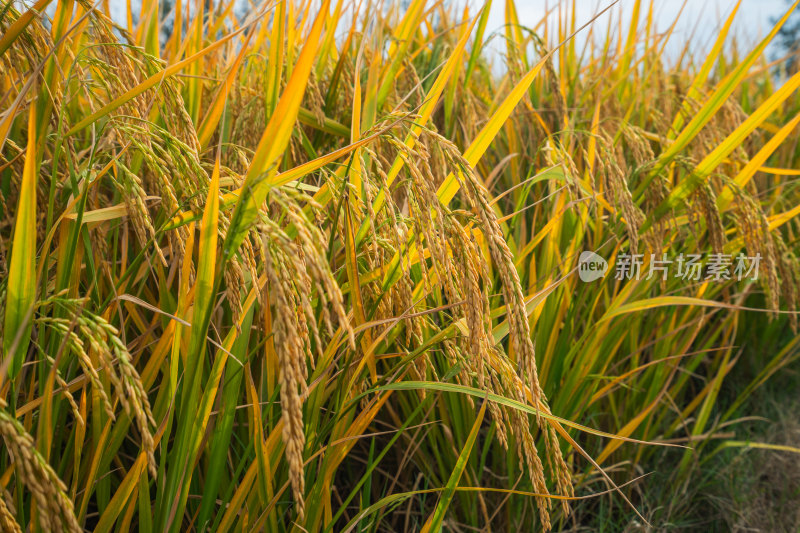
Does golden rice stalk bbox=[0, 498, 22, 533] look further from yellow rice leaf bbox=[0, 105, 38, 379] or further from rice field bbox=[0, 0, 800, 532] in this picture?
yellow rice leaf bbox=[0, 105, 38, 379]

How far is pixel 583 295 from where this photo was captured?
4.48ft

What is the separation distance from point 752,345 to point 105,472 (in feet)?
7.53

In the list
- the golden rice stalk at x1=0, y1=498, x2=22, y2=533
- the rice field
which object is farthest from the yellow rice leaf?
the golden rice stalk at x1=0, y1=498, x2=22, y2=533

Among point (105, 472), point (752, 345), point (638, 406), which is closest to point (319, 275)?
point (105, 472)

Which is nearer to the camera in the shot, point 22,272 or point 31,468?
point 31,468

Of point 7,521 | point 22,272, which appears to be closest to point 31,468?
point 7,521

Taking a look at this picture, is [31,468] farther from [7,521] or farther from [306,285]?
[306,285]

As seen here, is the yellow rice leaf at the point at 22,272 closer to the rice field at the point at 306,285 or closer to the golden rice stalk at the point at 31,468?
the rice field at the point at 306,285

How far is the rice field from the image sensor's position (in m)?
0.70

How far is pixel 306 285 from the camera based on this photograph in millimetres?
626

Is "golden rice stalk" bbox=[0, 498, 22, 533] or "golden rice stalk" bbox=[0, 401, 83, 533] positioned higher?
"golden rice stalk" bbox=[0, 401, 83, 533]

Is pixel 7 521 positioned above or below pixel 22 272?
below

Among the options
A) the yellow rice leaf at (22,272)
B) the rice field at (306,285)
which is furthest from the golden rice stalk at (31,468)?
the yellow rice leaf at (22,272)

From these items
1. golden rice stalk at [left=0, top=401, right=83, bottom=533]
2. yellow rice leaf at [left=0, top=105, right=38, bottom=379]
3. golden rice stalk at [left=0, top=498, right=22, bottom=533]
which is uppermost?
yellow rice leaf at [left=0, top=105, right=38, bottom=379]
